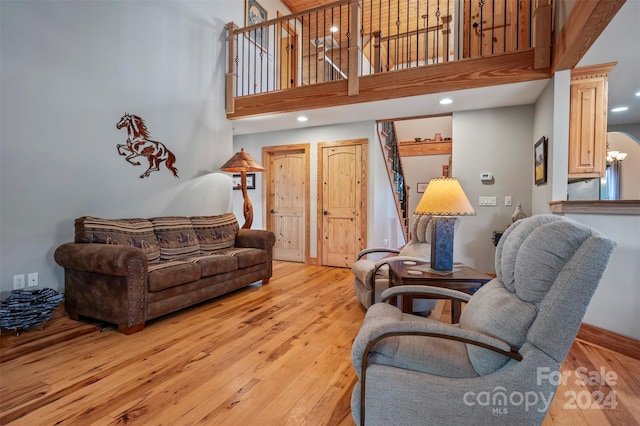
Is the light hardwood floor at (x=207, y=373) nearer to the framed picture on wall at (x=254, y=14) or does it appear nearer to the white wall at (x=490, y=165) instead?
the white wall at (x=490, y=165)

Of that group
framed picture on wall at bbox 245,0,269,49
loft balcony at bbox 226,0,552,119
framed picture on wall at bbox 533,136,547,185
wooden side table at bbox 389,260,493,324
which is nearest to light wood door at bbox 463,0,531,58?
loft balcony at bbox 226,0,552,119

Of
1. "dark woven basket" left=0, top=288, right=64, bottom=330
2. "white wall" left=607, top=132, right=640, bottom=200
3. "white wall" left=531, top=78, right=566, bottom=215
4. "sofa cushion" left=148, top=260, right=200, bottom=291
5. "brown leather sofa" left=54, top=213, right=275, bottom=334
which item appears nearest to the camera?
"dark woven basket" left=0, top=288, right=64, bottom=330

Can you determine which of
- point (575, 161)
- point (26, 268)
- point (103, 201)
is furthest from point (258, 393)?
point (575, 161)

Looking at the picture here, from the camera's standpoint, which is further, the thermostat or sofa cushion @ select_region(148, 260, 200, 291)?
the thermostat

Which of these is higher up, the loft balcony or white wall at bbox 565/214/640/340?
the loft balcony

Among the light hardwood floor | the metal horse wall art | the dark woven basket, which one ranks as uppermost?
the metal horse wall art

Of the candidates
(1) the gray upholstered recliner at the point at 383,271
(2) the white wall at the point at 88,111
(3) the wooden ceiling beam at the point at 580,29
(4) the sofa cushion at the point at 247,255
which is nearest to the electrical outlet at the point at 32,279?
(2) the white wall at the point at 88,111

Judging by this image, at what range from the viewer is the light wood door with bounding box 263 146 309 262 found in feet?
18.0

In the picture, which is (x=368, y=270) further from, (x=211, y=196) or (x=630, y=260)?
(x=211, y=196)

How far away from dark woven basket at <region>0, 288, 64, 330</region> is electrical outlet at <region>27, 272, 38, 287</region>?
158 millimetres

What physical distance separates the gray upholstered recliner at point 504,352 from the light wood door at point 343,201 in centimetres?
370

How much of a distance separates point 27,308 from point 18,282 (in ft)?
1.29

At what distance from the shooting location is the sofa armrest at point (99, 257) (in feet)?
7.79

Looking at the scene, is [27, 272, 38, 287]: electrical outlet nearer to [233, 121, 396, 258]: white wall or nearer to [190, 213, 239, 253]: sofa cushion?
[190, 213, 239, 253]: sofa cushion
